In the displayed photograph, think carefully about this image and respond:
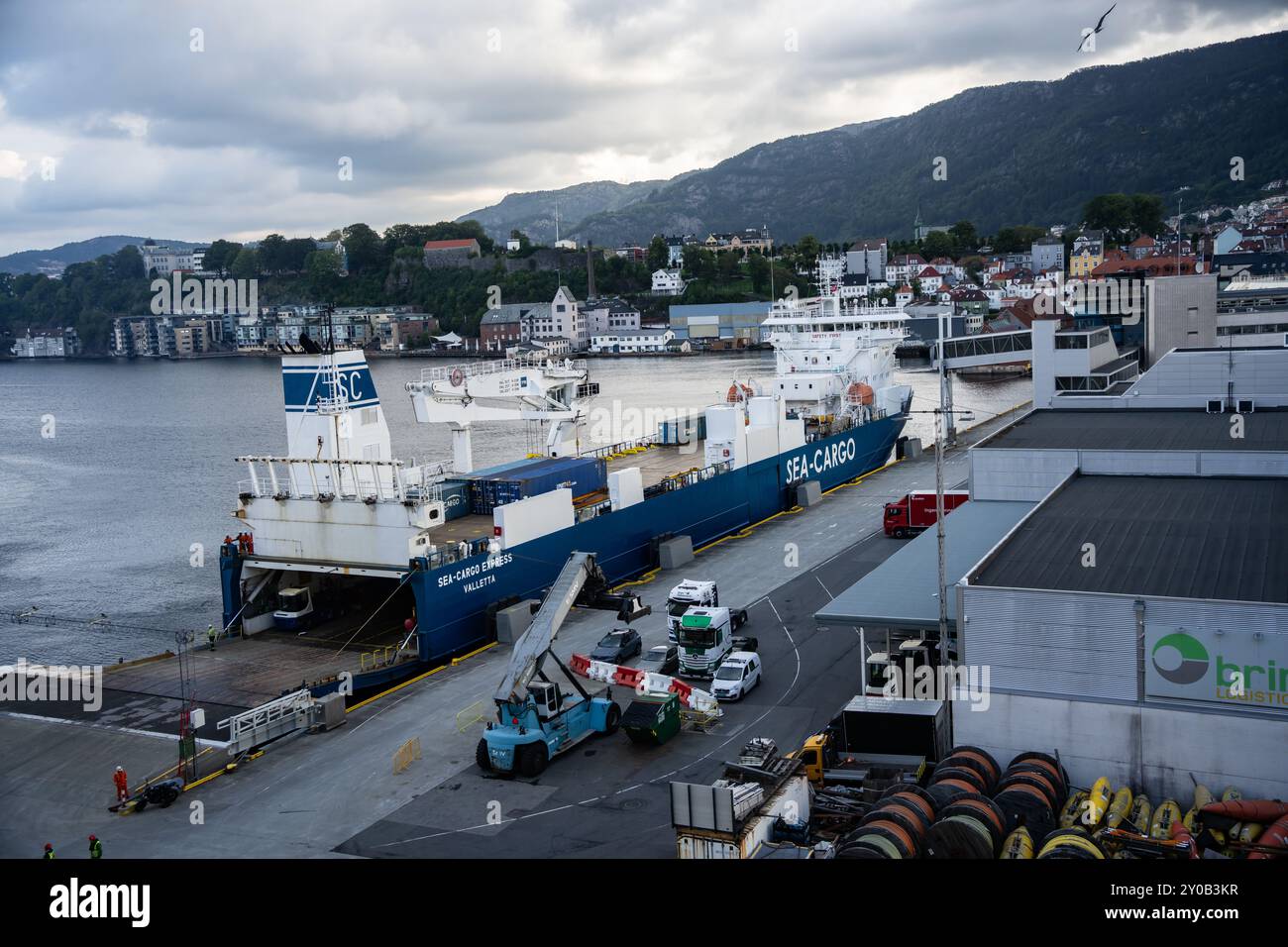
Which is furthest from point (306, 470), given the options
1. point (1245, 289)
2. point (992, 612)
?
point (1245, 289)

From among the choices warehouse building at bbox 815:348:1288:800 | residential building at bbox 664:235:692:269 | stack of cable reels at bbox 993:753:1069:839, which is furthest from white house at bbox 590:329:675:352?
stack of cable reels at bbox 993:753:1069:839

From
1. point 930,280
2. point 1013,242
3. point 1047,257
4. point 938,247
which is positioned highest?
point 1013,242

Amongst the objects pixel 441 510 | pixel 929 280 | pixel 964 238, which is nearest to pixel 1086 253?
pixel 929 280

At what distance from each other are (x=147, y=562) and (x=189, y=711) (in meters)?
19.5

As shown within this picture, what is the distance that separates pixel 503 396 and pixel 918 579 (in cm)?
1401

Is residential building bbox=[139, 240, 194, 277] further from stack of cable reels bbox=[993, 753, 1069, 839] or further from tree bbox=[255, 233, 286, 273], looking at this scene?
stack of cable reels bbox=[993, 753, 1069, 839]

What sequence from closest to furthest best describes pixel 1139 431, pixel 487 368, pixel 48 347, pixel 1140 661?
pixel 1140 661, pixel 1139 431, pixel 487 368, pixel 48 347

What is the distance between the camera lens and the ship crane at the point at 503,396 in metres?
25.8

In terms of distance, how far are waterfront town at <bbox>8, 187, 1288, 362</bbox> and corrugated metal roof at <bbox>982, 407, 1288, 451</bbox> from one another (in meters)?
46.3

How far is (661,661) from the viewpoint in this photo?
694 inches

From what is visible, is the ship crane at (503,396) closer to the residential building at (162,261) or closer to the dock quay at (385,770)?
the dock quay at (385,770)

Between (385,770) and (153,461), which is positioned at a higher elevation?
(153,461)

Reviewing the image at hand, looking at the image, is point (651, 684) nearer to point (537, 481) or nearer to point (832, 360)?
point (537, 481)
